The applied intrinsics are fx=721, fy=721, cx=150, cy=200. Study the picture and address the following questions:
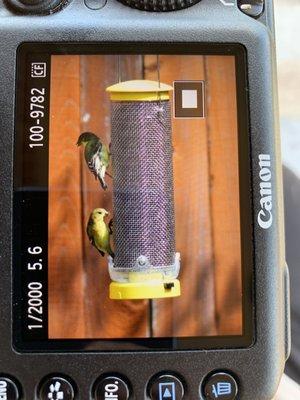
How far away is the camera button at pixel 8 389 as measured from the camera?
0.56m

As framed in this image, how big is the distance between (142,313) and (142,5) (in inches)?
9.7

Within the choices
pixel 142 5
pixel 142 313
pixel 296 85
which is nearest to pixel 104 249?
pixel 142 313

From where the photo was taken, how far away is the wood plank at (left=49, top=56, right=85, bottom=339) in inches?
22.2

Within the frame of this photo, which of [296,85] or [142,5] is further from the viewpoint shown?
[296,85]

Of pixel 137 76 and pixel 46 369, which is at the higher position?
pixel 137 76

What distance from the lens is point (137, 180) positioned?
22.4 inches

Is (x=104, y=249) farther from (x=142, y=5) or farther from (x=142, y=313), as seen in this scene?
(x=142, y=5)

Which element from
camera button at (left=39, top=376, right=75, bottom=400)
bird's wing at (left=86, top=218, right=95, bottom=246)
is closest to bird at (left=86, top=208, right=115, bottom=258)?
bird's wing at (left=86, top=218, right=95, bottom=246)

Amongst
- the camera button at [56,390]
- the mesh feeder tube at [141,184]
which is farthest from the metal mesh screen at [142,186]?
the camera button at [56,390]

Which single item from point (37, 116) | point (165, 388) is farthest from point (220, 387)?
point (37, 116)

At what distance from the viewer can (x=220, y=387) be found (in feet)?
1.88
